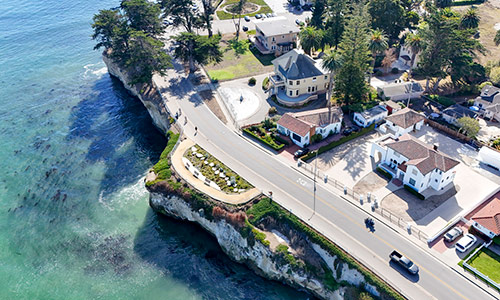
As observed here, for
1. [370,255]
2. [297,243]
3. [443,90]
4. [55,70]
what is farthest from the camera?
[55,70]

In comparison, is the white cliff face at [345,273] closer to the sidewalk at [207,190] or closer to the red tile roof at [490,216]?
the sidewalk at [207,190]

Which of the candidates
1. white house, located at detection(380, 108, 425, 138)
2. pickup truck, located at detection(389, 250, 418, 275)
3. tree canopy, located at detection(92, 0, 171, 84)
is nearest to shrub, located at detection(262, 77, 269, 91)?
tree canopy, located at detection(92, 0, 171, 84)

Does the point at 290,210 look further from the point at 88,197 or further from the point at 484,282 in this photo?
the point at 88,197

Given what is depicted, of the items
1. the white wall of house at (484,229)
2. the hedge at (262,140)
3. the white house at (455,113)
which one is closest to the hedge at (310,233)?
the hedge at (262,140)

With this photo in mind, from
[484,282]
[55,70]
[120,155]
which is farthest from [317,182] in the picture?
[55,70]

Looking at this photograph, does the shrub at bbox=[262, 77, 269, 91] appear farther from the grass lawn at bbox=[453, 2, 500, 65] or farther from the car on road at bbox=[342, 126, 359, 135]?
the grass lawn at bbox=[453, 2, 500, 65]
